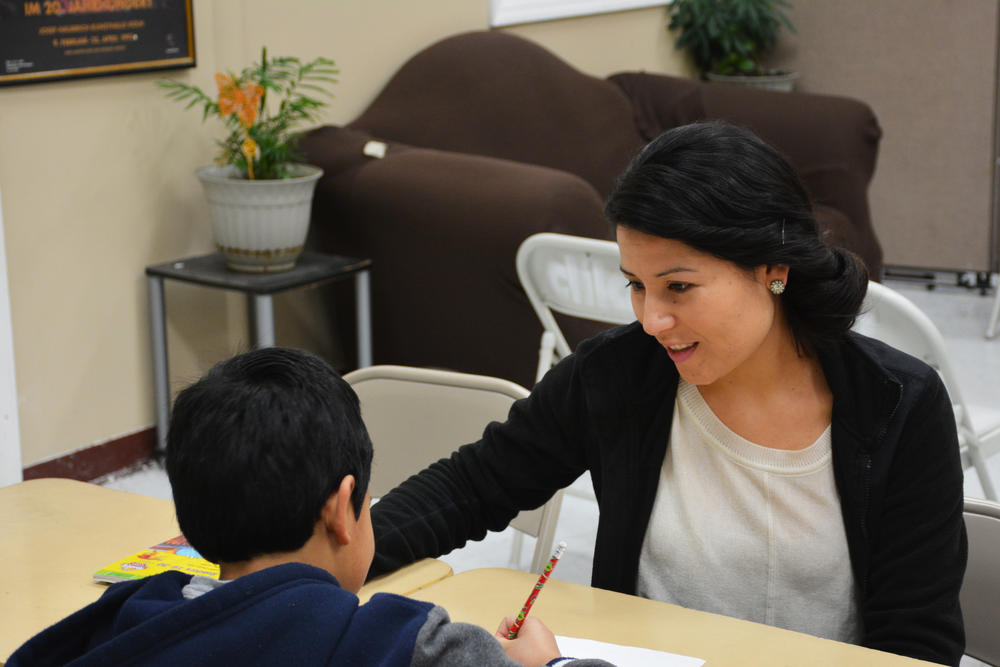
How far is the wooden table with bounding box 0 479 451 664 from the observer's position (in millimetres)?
1231

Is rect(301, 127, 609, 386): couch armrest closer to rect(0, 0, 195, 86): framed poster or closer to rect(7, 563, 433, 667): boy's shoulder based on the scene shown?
rect(0, 0, 195, 86): framed poster

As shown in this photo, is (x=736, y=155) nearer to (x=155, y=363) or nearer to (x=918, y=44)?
(x=155, y=363)

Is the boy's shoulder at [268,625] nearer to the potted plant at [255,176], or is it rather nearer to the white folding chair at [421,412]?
the white folding chair at [421,412]

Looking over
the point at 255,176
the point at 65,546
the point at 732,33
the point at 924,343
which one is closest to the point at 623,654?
the point at 65,546

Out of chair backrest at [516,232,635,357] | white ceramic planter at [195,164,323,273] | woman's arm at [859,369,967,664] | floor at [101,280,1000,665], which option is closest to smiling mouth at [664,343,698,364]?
woman's arm at [859,369,967,664]

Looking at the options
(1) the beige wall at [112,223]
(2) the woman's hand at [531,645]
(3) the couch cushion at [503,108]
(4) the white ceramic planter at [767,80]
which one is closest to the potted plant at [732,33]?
(4) the white ceramic planter at [767,80]

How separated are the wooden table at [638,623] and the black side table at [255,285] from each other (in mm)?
1739

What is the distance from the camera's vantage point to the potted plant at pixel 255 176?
9.73 feet

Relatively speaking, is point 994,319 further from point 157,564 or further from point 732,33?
point 157,564

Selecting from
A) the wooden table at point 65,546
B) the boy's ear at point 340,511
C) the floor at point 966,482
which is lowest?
the floor at point 966,482

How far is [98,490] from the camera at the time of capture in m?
1.55

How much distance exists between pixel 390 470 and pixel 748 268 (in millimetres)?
733

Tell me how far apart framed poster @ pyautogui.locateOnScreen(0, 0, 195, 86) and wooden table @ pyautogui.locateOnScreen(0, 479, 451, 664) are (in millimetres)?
1481

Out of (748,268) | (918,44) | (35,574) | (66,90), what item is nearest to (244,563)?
(35,574)
